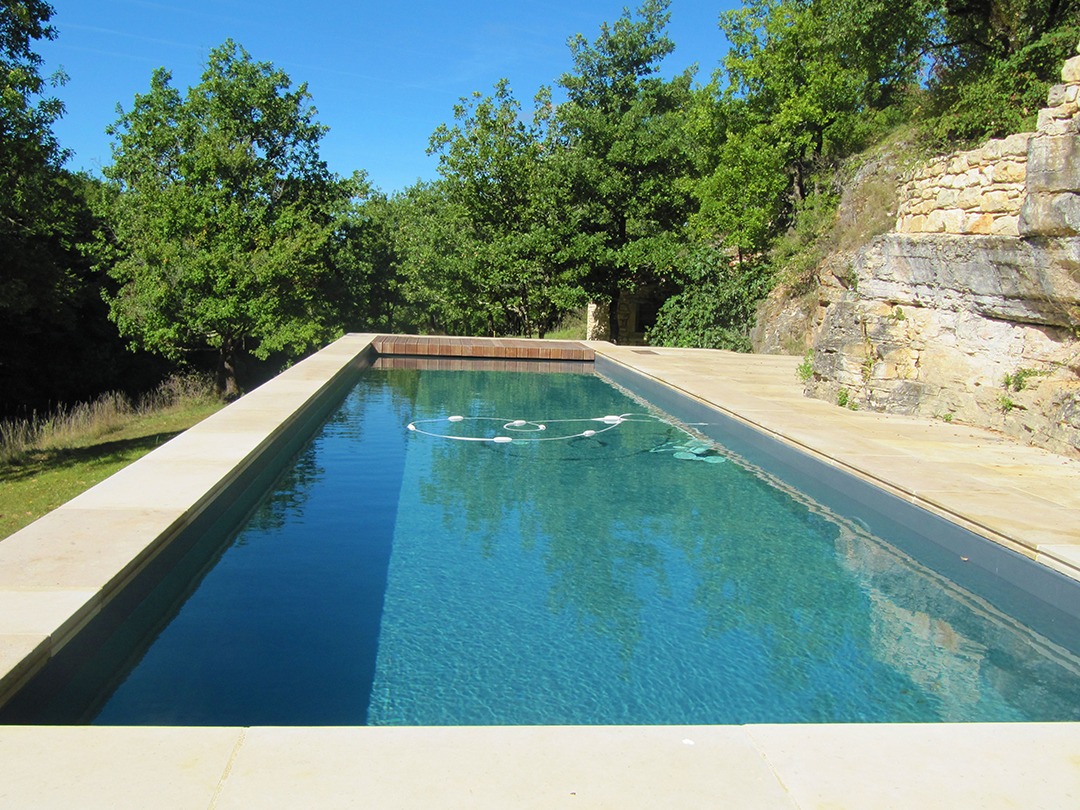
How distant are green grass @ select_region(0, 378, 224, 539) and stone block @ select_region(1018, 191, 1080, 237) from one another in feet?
26.3

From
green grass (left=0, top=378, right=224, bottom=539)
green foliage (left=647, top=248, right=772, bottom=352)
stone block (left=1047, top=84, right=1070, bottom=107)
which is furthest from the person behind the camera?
green foliage (left=647, top=248, right=772, bottom=352)

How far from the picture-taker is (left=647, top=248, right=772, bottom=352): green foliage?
567 inches

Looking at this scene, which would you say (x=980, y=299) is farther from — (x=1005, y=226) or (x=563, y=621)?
(x=563, y=621)

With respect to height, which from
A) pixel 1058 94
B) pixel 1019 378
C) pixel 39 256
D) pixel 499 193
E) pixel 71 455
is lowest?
pixel 71 455

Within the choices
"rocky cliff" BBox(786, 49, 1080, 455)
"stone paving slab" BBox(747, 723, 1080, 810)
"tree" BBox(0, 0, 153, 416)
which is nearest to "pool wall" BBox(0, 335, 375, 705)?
"stone paving slab" BBox(747, 723, 1080, 810)

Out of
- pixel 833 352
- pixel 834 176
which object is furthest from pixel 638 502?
pixel 834 176

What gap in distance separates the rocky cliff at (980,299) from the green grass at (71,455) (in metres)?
→ 7.62

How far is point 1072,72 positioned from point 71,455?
455 inches

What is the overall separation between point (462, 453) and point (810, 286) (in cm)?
792

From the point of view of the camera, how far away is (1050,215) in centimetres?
544

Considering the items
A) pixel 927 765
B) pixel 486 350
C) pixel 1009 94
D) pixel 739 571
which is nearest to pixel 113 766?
pixel 927 765

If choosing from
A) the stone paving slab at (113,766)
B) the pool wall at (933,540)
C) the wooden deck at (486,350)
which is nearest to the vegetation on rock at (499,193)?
the wooden deck at (486,350)

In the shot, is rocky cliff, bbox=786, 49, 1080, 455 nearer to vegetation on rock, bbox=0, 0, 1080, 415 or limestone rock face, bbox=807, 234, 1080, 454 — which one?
limestone rock face, bbox=807, 234, 1080, 454

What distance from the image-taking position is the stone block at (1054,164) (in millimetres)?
5254
